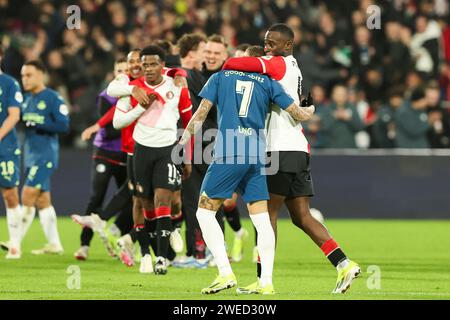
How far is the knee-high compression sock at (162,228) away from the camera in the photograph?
12.4m

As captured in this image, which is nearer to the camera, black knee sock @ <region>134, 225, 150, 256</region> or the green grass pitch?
the green grass pitch

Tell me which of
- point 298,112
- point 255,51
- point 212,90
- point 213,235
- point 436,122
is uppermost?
point 255,51

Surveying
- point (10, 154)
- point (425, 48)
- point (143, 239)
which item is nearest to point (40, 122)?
point (10, 154)

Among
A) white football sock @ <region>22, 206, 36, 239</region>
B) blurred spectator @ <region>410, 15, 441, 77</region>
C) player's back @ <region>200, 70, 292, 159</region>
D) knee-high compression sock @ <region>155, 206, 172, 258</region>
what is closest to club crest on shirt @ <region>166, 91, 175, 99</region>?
knee-high compression sock @ <region>155, 206, 172, 258</region>

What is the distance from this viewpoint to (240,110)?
406 inches

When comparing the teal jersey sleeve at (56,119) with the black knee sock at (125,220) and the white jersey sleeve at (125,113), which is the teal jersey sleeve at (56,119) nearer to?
the black knee sock at (125,220)

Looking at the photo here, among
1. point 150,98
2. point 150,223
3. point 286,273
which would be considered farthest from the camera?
point 150,223

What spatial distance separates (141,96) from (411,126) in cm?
935

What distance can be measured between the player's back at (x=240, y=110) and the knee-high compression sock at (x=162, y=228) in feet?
7.33

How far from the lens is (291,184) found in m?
10.6

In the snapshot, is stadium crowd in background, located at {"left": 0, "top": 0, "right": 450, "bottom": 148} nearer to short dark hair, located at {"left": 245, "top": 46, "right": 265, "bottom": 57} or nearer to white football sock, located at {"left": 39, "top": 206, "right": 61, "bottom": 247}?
white football sock, located at {"left": 39, "top": 206, "right": 61, "bottom": 247}

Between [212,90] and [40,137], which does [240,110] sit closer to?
[212,90]

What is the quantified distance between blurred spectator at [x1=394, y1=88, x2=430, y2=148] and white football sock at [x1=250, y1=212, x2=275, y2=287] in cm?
1068

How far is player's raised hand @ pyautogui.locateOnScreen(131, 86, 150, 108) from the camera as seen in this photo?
480 inches
